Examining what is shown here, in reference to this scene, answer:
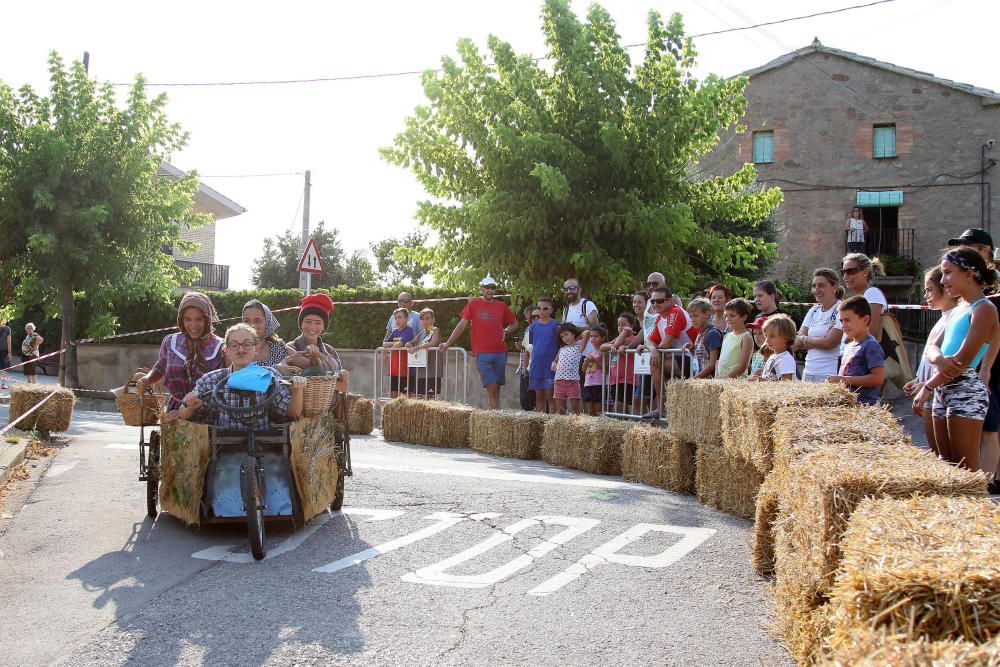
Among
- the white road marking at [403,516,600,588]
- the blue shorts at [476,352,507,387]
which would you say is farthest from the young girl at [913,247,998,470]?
the blue shorts at [476,352,507,387]

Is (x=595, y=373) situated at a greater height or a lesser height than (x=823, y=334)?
lesser

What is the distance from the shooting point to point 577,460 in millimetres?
10695

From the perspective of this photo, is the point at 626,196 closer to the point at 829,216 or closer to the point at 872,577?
the point at 872,577

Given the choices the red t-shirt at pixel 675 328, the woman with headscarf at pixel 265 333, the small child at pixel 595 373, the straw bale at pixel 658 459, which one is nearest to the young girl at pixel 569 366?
the small child at pixel 595 373

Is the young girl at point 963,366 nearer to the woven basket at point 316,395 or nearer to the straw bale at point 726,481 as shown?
the straw bale at point 726,481

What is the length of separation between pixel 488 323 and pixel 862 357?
7.73 meters

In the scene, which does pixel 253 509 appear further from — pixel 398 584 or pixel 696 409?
pixel 696 409

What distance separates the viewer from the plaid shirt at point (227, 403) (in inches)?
258

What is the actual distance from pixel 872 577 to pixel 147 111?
25167mm

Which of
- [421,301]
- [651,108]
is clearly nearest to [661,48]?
[651,108]

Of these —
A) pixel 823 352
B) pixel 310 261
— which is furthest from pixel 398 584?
pixel 310 261

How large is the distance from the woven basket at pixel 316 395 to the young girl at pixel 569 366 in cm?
652

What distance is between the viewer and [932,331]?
23.1ft

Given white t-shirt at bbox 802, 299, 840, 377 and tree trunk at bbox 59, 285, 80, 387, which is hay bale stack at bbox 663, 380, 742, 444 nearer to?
white t-shirt at bbox 802, 299, 840, 377
